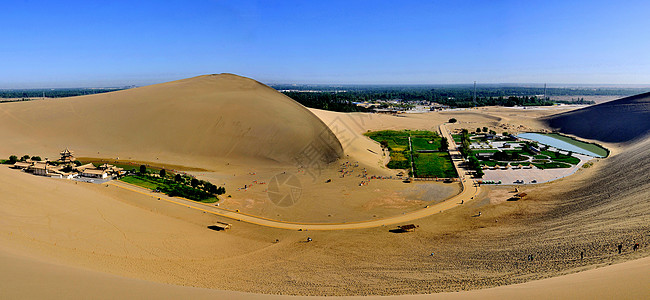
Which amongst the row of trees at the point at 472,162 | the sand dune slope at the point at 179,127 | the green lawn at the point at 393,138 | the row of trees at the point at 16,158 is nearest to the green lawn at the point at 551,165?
the row of trees at the point at 472,162

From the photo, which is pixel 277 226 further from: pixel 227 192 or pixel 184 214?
pixel 227 192

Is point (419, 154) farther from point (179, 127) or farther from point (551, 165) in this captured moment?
point (179, 127)

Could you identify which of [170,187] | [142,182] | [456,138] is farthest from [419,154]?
[142,182]

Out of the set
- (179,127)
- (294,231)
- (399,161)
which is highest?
(179,127)

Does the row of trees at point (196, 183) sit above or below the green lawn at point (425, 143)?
below

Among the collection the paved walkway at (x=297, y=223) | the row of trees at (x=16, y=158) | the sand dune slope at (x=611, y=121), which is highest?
the sand dune slope at (x=611, y=121)

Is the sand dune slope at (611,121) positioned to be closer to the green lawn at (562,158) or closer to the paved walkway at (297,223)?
the green lawn at (562,158)

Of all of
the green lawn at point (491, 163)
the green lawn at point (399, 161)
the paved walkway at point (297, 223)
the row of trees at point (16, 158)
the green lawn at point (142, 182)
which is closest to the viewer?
the paved walkway at point (297, 223)
